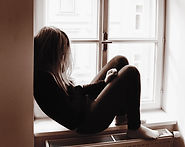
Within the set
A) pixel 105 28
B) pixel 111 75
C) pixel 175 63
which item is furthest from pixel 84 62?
pixel 175 63

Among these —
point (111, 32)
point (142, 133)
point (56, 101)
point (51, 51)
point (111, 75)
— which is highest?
point (111, 32)

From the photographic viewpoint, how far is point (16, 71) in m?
1.96

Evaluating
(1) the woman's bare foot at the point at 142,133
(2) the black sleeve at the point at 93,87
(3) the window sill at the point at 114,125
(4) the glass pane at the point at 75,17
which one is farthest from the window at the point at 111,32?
(1) the woman's bare foot at the point at 142,133

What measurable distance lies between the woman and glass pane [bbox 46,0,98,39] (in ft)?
0.95

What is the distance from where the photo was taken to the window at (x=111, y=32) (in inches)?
96.9

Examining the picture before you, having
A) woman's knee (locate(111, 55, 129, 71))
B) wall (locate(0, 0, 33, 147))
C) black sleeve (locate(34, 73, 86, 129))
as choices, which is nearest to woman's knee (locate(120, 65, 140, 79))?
woman's knee (locate(111, 55, 129, 71))

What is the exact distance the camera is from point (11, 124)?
2.00m

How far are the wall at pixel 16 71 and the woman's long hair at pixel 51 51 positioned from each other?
0.36ft

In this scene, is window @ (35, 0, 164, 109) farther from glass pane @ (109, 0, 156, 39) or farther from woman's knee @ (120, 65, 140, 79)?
woman's knee @ (120, 65, 140, 79)

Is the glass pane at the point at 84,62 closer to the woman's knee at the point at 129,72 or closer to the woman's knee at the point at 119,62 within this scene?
the woman's knee at the point at 119,62

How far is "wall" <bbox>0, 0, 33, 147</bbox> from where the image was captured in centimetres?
188

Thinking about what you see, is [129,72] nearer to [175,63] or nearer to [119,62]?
[119,62]

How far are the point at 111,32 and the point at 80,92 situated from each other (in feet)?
1.71

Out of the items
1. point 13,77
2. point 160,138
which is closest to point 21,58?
point 13,77
